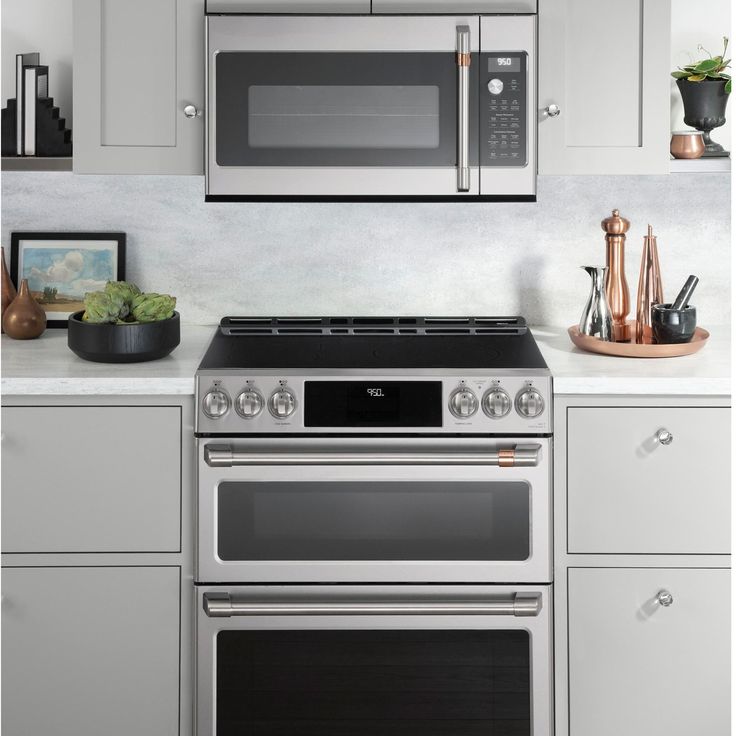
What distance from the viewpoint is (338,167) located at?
2.53 meters

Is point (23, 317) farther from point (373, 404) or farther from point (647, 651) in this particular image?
point (647, 651)

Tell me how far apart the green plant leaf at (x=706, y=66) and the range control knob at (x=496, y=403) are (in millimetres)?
1064

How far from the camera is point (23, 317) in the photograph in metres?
2.73

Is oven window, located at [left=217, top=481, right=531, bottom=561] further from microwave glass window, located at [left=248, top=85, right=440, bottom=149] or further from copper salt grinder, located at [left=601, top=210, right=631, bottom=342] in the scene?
microwave glass window, located at [left=248, top=85, right=440, bottom=149]

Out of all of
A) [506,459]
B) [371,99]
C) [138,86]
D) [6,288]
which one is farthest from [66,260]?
[506,459]

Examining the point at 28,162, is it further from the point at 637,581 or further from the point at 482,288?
the point at 637,581

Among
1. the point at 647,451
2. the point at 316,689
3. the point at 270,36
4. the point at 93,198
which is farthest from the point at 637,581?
the point at 93,198

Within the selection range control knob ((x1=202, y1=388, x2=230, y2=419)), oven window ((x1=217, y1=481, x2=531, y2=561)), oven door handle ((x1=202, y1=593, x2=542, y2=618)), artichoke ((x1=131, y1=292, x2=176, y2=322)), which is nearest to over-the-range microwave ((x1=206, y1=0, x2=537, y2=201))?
artichoke ((x1=131, y1=292, x2=176, y2=322))

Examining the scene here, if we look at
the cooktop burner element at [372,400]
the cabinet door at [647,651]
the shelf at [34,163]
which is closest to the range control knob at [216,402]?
the cooktop burner element at [372,400]

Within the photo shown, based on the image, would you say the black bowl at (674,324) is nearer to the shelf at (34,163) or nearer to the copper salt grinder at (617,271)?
the copper salt grinder at (617,271)

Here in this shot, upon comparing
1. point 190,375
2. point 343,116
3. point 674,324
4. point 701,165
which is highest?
point 343,116

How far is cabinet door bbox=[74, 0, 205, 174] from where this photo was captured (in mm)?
2535

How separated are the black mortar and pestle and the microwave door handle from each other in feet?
1.90

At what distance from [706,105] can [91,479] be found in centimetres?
182
